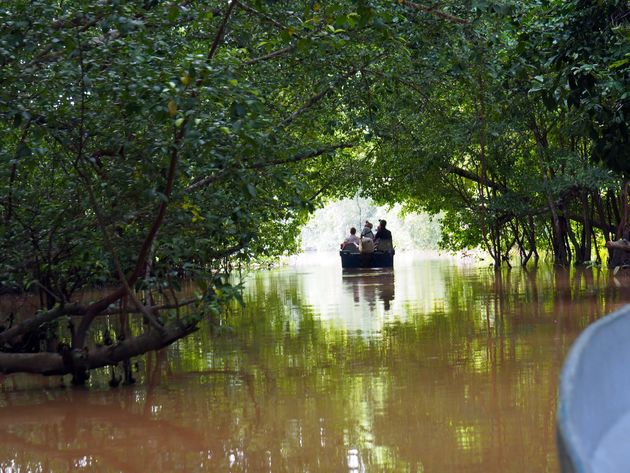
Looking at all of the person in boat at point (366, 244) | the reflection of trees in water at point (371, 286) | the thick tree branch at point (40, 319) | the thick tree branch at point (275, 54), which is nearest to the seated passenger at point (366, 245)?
the person in boat at point (366, 244)

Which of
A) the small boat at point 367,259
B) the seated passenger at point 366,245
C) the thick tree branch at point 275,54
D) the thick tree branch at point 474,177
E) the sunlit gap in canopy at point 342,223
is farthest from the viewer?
the sunlit gap in canopy at point 342,223

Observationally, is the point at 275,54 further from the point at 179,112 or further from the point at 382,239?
the point at 382,239

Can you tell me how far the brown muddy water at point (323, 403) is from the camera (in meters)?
6.15

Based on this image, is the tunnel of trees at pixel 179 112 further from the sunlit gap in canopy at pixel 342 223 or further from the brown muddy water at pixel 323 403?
the sunlit gap in canopy at pixel 342 223

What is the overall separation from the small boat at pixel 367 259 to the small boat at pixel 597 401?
103ft

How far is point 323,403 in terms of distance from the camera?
7758mm

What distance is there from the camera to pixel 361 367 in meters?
9.52

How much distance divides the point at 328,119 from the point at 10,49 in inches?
334

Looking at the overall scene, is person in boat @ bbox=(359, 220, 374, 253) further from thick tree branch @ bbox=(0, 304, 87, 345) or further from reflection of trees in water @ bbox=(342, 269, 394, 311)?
thick tree branch @ bbox=(0, 304, 87, 345)

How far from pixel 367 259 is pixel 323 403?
25834 mm

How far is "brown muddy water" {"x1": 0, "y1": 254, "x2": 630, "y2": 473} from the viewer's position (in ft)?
20.2

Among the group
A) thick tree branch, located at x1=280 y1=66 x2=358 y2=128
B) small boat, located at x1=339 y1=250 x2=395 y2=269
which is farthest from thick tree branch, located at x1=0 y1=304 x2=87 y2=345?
small boat, located at x1=339 y1=250 x2=395 y2=269

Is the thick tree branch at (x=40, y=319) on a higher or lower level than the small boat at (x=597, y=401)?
lower

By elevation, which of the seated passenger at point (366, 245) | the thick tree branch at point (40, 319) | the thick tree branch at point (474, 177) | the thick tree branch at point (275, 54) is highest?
the thick tree branch at point (275, 54)
